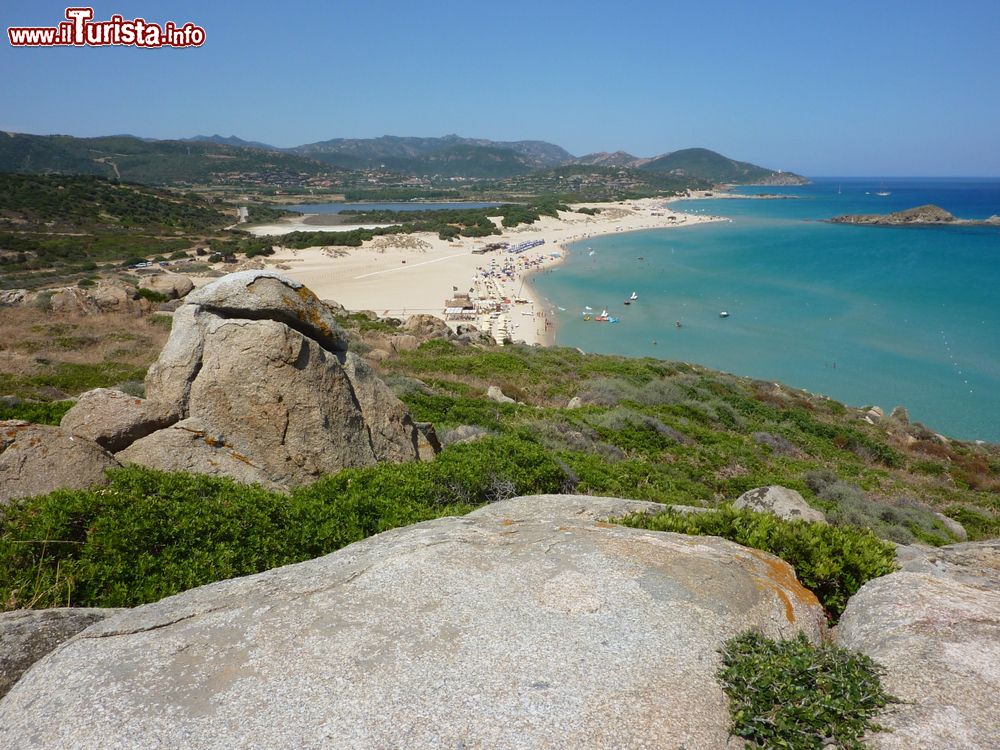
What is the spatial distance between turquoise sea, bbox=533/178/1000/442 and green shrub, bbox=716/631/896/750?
31.8m

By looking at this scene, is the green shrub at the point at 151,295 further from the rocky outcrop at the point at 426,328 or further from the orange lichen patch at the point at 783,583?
the orange lichen patch at the point at 783,583

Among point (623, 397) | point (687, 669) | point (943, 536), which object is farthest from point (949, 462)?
point (687, 669)

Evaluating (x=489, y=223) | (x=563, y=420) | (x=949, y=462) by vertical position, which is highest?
(x=489, y=223)

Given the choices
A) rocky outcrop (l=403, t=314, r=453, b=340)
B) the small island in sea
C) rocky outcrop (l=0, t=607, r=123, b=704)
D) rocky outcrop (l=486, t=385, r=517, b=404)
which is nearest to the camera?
rocky outcrop (l=0, t=607, r=123, b=704)

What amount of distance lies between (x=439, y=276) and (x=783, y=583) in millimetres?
59536

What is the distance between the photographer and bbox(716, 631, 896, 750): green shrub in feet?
10.3

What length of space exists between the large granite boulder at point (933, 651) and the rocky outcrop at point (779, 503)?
13.6 feet

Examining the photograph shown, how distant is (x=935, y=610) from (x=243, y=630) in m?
4.97

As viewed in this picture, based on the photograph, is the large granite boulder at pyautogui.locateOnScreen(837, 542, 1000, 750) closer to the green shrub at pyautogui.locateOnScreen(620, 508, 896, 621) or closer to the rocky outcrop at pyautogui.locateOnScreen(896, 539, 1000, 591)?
the rocky outcrop at pyautogui.locateOnScreen(896, 539, 1000, 591)

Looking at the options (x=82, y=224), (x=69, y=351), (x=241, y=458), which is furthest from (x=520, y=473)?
(x=82, y=224)

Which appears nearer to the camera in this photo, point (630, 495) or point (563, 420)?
point (630, 495)

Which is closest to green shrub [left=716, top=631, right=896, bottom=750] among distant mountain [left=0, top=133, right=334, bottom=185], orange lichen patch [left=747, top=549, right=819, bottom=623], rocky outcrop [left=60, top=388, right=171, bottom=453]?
orange lichen patch [left=747, top=549, right=819, bottom=623]

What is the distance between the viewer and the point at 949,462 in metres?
19.7

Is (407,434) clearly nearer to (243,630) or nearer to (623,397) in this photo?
(243,630)
